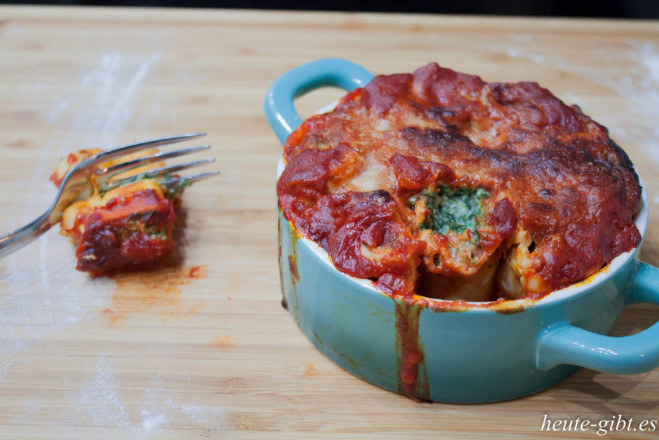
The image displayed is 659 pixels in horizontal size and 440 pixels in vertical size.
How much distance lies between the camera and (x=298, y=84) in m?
1.58

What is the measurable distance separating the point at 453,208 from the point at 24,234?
837 millimetres

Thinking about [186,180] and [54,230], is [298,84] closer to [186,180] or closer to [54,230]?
[186,180]

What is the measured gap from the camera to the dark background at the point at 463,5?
3289mm

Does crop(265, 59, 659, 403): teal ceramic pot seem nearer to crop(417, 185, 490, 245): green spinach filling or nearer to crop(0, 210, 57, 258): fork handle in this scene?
crop(417, 185, 490, 245): green spinach filling

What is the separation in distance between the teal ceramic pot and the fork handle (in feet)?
1.66

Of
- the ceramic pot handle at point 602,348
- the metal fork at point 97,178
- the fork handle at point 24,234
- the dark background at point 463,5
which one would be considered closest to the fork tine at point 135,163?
the metal fork at point 97,178

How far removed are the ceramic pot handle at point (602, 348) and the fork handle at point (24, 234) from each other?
968 millimetres

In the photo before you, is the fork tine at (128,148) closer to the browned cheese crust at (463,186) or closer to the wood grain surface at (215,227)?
the wood grain surface at (215,227)

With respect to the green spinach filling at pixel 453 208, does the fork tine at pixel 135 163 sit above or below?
below

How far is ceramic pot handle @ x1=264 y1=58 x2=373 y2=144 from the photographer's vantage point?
59.9 inches

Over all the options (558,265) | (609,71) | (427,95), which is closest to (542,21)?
(609,71)

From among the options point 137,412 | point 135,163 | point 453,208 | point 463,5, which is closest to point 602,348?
point 453,208

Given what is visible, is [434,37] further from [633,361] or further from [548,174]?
[633,361]

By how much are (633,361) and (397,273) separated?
360 mm
